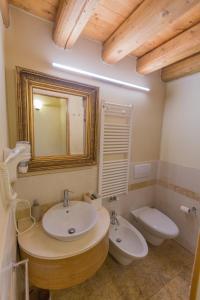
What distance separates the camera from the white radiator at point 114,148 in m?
1.62

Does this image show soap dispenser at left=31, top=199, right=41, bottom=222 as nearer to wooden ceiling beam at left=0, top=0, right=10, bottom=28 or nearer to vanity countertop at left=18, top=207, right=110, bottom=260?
vanity countertop at left=18, top=207, right=110, bottom=260

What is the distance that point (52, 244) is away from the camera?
3.30 feet

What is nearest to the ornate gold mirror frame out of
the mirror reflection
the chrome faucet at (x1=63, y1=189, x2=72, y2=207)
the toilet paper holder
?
the mirror reflection

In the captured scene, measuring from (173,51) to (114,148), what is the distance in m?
1.14

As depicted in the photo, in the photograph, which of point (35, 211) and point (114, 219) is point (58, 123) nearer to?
point (35, 211)

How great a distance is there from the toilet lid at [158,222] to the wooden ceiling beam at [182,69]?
1.87 meters

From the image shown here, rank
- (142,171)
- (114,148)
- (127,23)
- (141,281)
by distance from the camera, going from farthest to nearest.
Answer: (142,171), (114,148), (141,281), (127,23)

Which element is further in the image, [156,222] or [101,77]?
[156,222]

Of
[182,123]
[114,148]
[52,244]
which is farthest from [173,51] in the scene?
[52,244]

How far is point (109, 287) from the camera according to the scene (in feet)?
4.60

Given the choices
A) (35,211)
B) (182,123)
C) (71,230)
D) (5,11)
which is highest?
(5,11)

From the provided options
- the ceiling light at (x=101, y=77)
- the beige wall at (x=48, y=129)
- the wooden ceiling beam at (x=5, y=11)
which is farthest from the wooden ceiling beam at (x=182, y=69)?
the wooden ceiling beam at (x=5, y=11)

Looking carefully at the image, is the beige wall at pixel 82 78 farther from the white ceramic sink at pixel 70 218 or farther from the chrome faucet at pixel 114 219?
the chrome faucet at pixel 114 219

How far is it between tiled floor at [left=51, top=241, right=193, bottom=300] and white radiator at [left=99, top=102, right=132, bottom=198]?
0.83 metres
